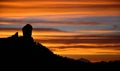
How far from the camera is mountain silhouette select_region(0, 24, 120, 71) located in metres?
95.1

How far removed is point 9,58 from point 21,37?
10.9 feet

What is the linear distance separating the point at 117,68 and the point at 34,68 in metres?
7.97

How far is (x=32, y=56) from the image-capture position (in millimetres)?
95875

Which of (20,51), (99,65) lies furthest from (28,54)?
(99,65)

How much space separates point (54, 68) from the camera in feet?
314

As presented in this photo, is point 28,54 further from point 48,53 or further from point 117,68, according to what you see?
point 117,68

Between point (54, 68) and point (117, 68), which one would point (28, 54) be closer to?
Answer: point (54, 68)

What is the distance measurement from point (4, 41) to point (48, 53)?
4.74 meters

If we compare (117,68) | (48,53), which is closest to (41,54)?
(48,53)

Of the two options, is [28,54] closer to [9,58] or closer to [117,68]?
[9,58]

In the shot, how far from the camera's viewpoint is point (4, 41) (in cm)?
9531

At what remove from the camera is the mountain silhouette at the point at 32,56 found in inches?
3745

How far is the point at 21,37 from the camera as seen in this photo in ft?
320

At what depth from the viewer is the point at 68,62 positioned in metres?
96.7
